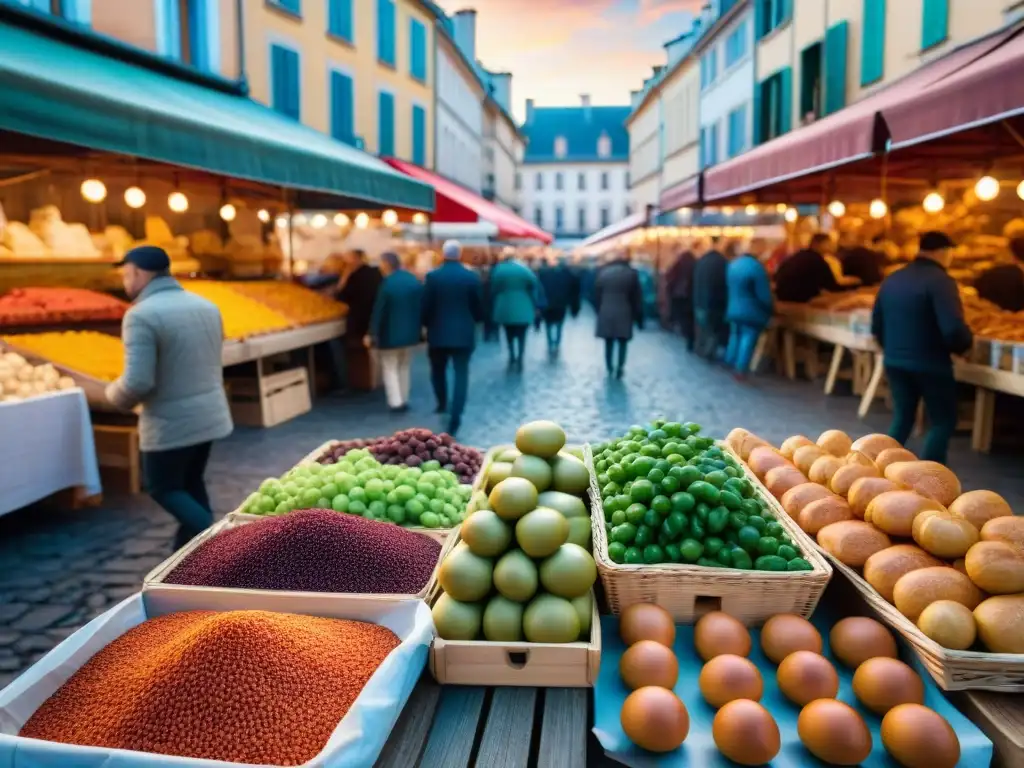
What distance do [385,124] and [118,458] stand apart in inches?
639

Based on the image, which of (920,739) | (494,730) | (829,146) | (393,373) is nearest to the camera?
(920,739)

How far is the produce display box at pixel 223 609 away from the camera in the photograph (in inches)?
75.3

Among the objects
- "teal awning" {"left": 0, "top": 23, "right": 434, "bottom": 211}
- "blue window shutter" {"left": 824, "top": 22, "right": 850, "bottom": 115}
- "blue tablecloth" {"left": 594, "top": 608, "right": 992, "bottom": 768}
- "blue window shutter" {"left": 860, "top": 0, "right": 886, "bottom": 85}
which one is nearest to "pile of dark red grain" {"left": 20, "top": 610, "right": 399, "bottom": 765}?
"blue tablecloth" {"left": 594, "top": 608, "right": 992, "bottom": 768}

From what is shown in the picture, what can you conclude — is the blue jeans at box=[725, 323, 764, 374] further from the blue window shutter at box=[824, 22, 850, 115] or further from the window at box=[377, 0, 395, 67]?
the window at box=[377, 0, 395, 67]

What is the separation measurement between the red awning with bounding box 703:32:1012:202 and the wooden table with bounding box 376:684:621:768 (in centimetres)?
598

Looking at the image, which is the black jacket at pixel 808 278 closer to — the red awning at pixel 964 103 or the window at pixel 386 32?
the red awning at pixel 964 103

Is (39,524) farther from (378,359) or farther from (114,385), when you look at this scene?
(378,359)

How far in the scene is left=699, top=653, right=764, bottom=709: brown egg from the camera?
2.32 meters

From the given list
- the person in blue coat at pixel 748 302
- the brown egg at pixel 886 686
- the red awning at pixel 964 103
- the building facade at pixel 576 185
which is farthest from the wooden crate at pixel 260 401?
the building facade at pixel 576 185

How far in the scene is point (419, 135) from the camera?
78.9 ft

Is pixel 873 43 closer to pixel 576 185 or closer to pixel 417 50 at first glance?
pixel 417 50

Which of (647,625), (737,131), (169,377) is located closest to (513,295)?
(169,377)

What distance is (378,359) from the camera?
483 inches

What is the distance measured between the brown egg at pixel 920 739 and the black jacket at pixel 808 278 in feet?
38.4
